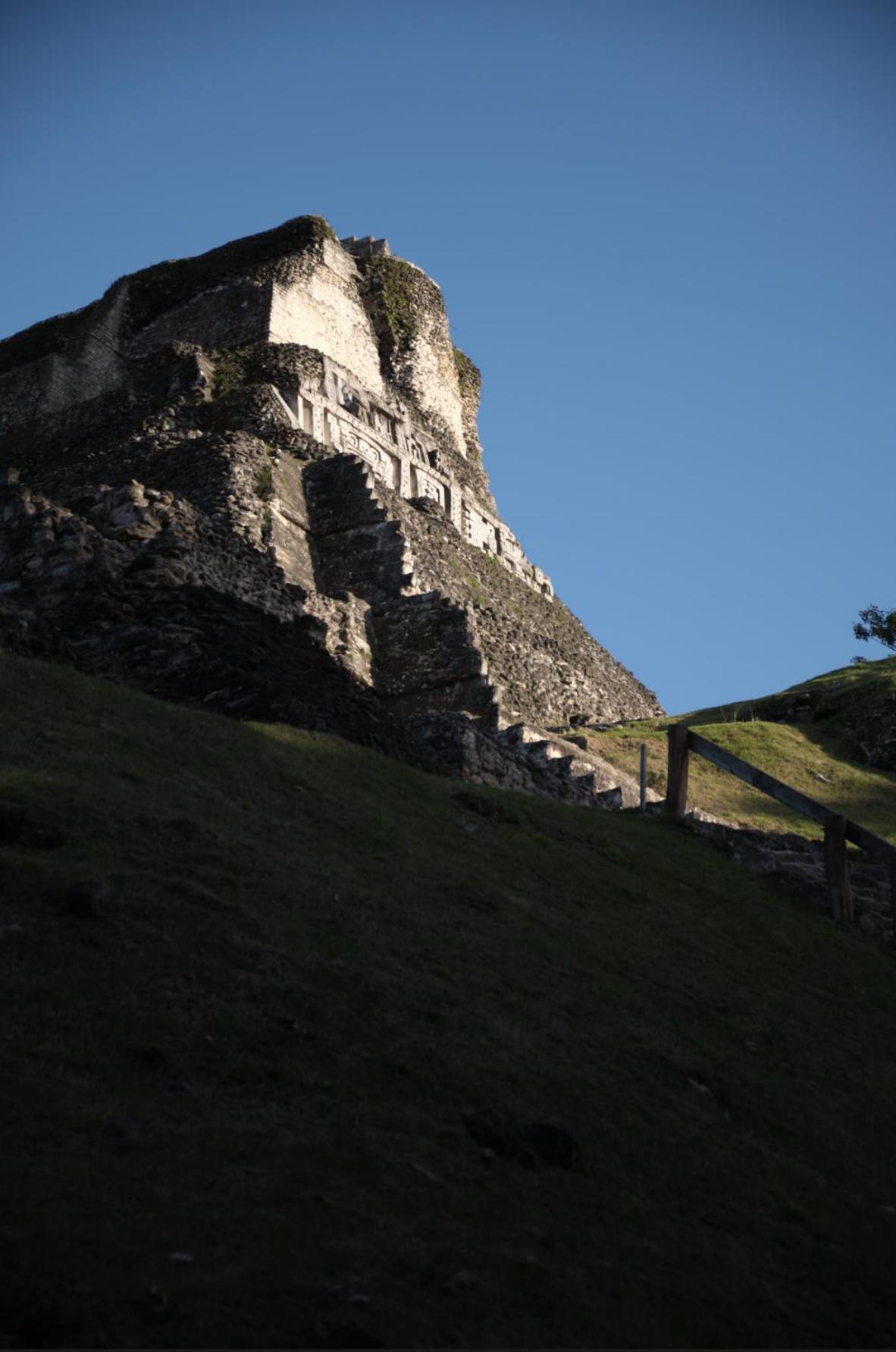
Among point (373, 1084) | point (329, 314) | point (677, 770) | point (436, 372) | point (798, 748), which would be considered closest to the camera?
point (373, 1084)

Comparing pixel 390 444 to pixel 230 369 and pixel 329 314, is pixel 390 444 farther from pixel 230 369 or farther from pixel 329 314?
pixel 329 314

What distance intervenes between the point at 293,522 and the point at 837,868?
59.4ft

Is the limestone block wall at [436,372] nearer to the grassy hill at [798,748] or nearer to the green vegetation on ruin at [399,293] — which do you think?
the green vegetation on ruin at [399,293]

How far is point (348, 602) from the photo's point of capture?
93.2 feet

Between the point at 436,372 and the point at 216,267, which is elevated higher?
the point at 216,267

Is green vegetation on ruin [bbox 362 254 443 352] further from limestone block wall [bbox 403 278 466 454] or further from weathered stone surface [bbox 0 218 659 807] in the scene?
limestone block wall [bbox 403 278 466 454]

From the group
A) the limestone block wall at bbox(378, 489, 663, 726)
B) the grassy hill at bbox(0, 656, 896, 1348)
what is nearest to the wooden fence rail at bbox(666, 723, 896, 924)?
the grassy hill at bbox(0, 656, 896, 1348)

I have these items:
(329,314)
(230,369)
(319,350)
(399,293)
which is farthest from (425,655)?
(399,293)

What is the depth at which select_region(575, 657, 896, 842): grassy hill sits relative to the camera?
27750 millimetres

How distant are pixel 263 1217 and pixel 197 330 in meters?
42.5

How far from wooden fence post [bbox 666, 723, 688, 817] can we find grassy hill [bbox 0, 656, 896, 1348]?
5472 mm

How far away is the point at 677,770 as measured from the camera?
1941 cm

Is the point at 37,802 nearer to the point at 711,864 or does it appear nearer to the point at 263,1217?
the point at 263,1217

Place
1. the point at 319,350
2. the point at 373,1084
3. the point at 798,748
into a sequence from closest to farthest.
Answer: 1. the point at 373,1084
2. the point at 798,748
3. the point at 319,350
